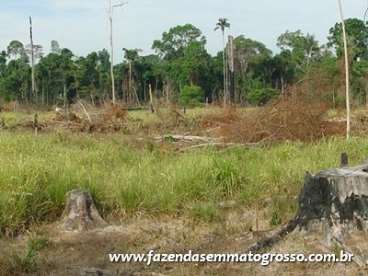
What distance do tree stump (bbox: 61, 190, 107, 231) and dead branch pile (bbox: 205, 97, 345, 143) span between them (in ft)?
16.0

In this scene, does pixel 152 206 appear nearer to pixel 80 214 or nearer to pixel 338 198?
pixel 80 214

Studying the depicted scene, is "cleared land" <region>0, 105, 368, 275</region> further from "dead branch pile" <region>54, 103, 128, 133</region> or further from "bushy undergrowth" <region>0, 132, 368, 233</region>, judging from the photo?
"dead branch pile" <region>54, 103, 128, 133</region>

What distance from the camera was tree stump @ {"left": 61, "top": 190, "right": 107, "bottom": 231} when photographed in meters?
4.88

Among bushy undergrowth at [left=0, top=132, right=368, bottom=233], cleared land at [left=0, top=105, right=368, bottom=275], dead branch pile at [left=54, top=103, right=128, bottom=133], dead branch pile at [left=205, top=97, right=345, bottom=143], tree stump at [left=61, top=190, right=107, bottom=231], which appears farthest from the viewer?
dead branch pile at [left=54, top=103, right=128, bottom=133]

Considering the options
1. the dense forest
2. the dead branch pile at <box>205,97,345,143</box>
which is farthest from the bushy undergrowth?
the dense forest

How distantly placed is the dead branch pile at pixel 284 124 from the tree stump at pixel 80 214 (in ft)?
16.0

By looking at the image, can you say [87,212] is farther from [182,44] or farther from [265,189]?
[182,44]

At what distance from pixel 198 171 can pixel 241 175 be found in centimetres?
45

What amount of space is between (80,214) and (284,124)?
218 inches

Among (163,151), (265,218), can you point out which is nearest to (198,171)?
(265,218)

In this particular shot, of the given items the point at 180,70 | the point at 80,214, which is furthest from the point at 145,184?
the point at 180,70

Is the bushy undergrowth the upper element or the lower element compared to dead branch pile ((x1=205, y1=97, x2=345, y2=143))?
lower

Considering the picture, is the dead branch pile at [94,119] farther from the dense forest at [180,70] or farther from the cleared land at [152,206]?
the dense forest at [180,70]

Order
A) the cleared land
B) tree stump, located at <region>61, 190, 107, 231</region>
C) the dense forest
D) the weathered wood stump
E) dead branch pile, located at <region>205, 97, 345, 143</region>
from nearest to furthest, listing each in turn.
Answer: the weathered wood stump, the cleared land, tree stump, located at <region>61, 190, 107, 231</region>, dead branch pile, located at <region>205, 97, 345, 143</region>, the dense forest
